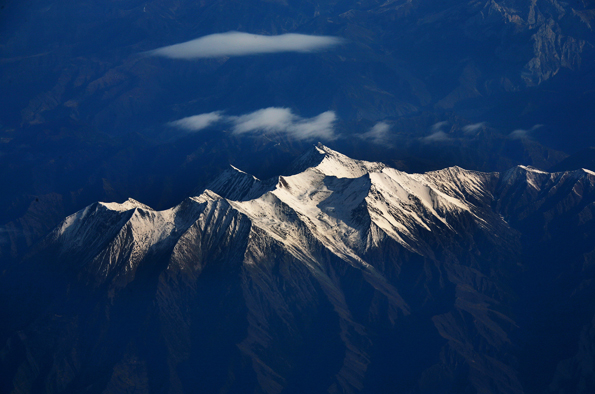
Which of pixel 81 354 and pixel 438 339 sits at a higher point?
pixel 438 339

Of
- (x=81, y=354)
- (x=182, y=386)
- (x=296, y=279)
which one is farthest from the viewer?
(x=296, y=279)

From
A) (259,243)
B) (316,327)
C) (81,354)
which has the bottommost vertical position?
(81,354)

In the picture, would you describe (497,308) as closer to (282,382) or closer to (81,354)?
(282,382)

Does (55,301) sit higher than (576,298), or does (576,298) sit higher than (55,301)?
(576,298)

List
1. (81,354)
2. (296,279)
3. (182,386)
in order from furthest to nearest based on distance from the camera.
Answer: (296,279)
(81,354)
(182,386)

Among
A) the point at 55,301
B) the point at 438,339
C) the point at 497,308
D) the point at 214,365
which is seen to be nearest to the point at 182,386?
the point at 214,365

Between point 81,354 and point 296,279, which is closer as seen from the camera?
point 81,354

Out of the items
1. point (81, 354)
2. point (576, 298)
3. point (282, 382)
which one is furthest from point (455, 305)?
point (81, 354)

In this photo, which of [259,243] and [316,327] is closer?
[316,327]

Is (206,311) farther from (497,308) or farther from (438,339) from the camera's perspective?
(497,308)
